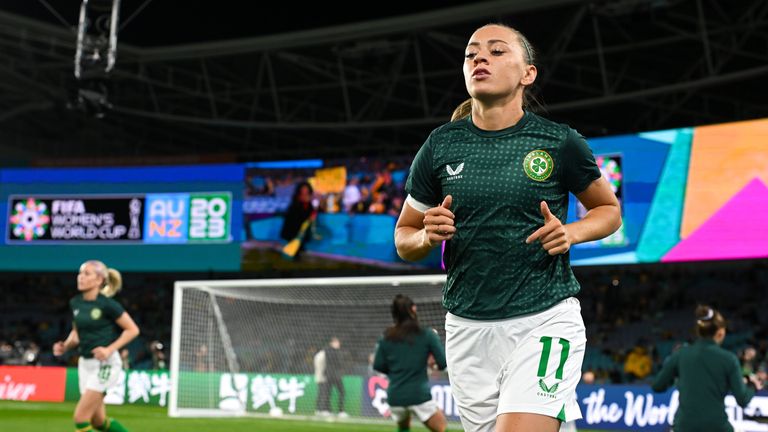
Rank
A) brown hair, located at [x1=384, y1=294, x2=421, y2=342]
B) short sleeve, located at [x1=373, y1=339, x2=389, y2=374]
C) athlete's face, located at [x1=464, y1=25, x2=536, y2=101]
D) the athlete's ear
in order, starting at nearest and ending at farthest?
athlete's face, located at [x1=464, y1=25, x2=536, y2=101] → the athlete's ear → brown hair, located at [x1=384, y1=294, x2=421, y2=342] → short sleeve, located at [x1=373, y1=339, x2=389, y2=374]

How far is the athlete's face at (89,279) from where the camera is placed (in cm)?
896

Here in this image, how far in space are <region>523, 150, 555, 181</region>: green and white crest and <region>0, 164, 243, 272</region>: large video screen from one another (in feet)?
75.0

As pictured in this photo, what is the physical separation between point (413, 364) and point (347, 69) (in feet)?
63.4

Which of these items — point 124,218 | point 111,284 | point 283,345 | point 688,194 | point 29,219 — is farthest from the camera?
point 29,219

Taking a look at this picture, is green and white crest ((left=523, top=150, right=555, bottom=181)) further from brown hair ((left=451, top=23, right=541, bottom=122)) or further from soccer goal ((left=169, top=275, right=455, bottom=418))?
soccer goal ((left=169, top=275, right=455, bottom=418))

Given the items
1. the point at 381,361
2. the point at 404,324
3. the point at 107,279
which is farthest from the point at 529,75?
the point at 107,279

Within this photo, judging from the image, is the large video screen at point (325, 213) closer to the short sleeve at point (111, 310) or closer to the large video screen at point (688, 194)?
the large video screen at point (688, 194)

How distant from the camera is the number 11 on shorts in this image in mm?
3607

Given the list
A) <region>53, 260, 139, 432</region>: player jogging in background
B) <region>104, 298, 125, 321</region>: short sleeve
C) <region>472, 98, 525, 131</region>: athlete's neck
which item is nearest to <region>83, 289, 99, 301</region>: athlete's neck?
<region>53, 260, 139, 432</region>: player jogging in background

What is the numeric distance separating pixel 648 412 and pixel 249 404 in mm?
7559

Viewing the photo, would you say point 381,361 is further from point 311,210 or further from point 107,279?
point 311,210

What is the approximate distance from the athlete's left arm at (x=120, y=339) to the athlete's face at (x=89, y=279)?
400 millimetres

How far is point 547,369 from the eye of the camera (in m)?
3.61

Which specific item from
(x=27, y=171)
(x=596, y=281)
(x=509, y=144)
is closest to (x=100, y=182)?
(x=27, y=171)
